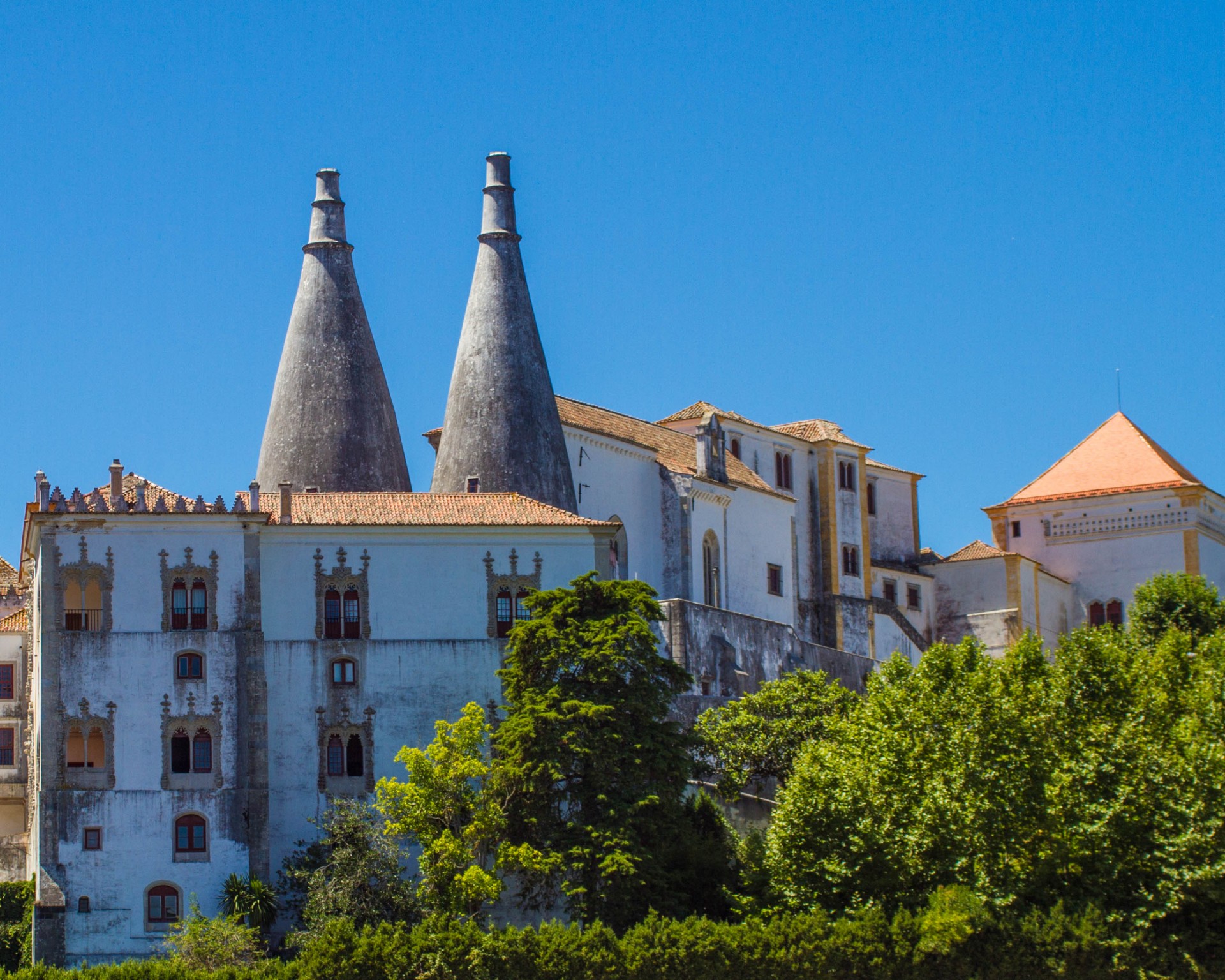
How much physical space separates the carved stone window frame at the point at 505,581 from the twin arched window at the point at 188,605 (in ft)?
25.6

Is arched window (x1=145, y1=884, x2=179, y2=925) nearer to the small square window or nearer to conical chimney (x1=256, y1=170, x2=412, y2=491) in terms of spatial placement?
conical chimney (x1=256, y1=170, x2=412, y2=491)

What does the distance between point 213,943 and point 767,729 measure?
55.7 ft

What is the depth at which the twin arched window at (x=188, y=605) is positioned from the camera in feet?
206

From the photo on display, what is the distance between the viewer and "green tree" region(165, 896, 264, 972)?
56.5 m

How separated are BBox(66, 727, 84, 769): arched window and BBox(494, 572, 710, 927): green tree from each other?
11.2 meters

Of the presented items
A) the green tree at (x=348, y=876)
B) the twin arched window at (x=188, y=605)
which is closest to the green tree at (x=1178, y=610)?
the green tree at (x=348, y=876)

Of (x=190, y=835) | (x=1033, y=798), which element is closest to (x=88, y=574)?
(x=190, y=835)

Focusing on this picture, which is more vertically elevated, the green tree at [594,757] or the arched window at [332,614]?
the arched window at [332,614]

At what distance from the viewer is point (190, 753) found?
61.8m

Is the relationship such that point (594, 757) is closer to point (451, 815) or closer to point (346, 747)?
point (451, 815)

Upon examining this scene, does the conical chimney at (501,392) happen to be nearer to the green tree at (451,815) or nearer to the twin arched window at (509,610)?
the twin arched window at (509,610)

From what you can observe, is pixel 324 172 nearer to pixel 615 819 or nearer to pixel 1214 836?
pixel 615 819

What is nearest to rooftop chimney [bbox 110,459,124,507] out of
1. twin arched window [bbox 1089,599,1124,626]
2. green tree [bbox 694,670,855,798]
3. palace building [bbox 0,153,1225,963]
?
palace building [bbox 0,153,1225,963]

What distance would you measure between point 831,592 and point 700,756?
26.7 m
